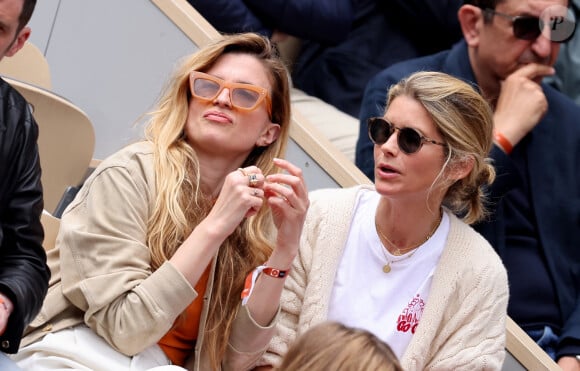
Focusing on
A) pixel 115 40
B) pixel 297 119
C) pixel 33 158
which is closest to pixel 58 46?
pixel 115 40

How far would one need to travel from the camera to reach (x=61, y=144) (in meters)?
3.40

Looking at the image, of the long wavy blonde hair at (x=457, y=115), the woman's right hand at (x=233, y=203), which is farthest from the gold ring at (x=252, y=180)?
the long wavy blonde hair at (x=457, y=115)

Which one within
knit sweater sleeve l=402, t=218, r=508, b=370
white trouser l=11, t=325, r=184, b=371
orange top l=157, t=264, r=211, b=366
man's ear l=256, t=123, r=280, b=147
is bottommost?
knit sweater sleeve l=402, t=218, r=508, b=370

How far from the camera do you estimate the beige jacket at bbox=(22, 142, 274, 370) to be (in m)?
2.68

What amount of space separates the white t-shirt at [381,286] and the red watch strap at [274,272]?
230 mm

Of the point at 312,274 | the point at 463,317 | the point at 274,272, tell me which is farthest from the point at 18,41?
the point at 463,317

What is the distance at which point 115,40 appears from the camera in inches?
150

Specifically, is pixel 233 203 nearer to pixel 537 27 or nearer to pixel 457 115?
pixel 457 115

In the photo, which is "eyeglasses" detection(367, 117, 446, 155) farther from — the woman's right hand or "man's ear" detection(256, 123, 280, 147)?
the woman's right hand

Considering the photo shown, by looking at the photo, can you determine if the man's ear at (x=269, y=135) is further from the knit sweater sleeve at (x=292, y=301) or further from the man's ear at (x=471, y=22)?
the man's ear at (x=471, y=22)

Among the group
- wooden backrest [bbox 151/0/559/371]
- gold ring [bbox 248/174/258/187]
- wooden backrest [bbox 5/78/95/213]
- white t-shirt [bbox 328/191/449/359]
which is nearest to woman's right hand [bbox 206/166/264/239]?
gold ring [bbox 248/174/258/187]

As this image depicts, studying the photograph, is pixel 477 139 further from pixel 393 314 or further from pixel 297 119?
pixel 297 119

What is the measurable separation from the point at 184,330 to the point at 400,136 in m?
0.73

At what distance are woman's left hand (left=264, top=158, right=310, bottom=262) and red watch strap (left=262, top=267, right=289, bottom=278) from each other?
41mm
